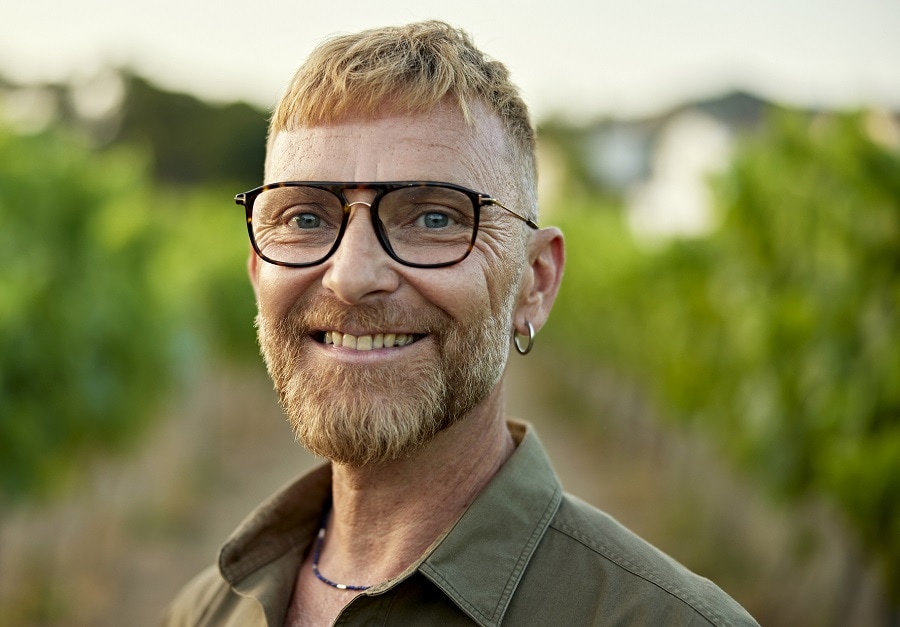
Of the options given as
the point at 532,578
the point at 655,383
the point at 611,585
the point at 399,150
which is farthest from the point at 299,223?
the point at 655,383

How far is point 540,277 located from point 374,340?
549 millimetres

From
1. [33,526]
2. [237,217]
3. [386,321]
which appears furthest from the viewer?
[237,217]

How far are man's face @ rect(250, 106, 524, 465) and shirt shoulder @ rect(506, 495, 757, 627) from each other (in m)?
0.36

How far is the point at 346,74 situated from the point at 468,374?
0.69 meters

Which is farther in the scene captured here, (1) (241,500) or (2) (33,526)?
(1) (241,500)

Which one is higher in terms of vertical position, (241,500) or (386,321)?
(386,321)

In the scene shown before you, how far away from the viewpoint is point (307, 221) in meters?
2.05

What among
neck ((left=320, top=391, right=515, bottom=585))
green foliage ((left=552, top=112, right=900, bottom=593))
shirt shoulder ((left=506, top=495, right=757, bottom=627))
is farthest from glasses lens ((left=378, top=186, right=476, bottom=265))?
green foliage ((left=552, top=112, right=900, bottom=593))

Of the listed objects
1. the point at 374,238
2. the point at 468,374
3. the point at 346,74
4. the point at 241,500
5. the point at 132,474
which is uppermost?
the point at 346,74

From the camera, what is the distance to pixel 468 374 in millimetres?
1993

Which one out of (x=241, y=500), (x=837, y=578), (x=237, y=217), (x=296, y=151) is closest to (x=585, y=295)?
(x=241, y=500)

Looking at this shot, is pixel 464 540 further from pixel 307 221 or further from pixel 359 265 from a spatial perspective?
pixel 307 221

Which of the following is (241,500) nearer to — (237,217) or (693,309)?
(693,309)

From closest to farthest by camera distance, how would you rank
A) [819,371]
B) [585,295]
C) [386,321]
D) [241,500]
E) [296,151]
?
1. [386,321]
2. [296,151]
3. [819,371]
4. [241,500]
5. [585,295]
